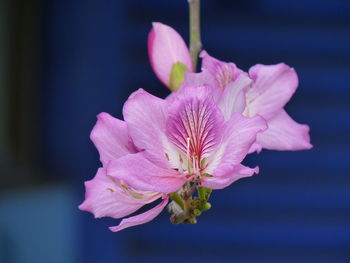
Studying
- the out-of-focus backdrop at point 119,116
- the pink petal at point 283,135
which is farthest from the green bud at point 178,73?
the out-of-focus backdrop at point 119,116

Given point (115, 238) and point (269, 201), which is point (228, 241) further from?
point (115, 238)

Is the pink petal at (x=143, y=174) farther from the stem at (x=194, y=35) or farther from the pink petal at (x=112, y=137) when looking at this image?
the stem at (x=194, y=35)

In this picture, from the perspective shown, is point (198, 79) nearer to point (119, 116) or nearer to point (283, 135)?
point (283, 135)

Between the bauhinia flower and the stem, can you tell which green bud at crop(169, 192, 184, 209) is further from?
the stem

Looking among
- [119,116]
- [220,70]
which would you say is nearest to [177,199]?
[220,70]

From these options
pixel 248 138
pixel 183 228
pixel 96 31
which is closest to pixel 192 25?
pixel 248 138

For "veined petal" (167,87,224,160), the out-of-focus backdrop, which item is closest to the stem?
"veined petal" (167,87,224,160)
